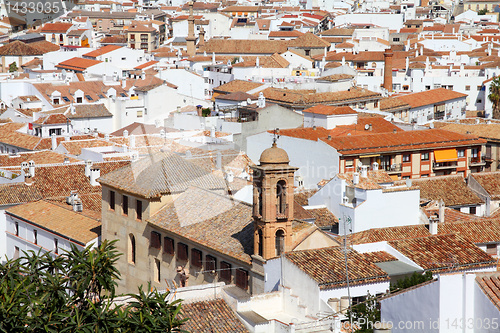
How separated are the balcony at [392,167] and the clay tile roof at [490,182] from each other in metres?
5.32

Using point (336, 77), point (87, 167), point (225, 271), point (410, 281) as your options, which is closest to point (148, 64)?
point (336, 77)

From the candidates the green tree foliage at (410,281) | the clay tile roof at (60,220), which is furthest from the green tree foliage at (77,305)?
the clay tile roof at (60,220)

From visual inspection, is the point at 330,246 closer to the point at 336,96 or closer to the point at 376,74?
the point at 336,96

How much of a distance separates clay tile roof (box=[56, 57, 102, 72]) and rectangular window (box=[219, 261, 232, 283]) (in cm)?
5011

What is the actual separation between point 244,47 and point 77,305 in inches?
2527

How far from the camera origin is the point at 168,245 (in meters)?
Result: 23.5

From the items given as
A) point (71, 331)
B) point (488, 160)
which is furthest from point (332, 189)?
point (488, 160)

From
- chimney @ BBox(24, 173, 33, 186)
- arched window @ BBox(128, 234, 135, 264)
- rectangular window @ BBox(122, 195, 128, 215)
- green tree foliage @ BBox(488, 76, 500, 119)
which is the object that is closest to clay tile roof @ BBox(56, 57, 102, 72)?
green tree foliage @ BBox(488, 76, 500, 119)

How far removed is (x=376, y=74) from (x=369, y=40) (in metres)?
14.8

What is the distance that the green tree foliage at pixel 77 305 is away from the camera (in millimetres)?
15898

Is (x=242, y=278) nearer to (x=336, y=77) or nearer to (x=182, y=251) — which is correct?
(x=182, y=251)

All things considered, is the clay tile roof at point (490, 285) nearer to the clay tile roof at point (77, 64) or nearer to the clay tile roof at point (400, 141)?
the clay tile roof at point (400, 141)

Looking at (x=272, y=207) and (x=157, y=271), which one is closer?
(x=272, y=207)

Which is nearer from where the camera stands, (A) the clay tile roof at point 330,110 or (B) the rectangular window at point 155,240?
(B) the rectangular window at point 155,240
